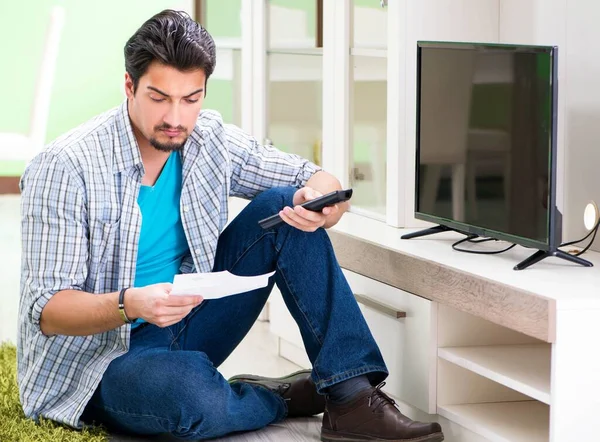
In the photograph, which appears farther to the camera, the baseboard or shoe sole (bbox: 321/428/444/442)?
the baseboard

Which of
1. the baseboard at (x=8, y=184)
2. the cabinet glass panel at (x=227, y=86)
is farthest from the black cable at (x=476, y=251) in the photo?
the baseboard at (x=8, y=184)

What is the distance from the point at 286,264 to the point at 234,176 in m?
0.24

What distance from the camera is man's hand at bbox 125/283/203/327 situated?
1.80m

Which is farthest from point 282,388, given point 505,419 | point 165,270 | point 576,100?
point 576,100

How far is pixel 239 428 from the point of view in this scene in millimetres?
2092

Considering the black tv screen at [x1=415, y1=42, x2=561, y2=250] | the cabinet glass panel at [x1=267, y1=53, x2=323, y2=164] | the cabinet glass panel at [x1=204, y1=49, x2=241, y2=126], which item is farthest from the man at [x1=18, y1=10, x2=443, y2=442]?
the cabinet glass panel at [x1=204, y1=49, x2=241, y2=126]

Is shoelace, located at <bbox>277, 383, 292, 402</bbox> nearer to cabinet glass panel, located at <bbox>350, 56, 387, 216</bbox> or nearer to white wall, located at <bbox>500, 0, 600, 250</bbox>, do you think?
cabinet glass panel, located at <bbox>350, 56, 387, 216</bbox>

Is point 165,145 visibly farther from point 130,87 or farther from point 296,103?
point 296,103

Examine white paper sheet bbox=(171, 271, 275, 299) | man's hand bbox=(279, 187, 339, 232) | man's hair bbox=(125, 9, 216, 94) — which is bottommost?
white paper sheet bbox=(171, 271, 275, 299)

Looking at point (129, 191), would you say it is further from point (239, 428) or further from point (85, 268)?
point (239, 428)

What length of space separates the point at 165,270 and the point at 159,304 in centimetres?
29

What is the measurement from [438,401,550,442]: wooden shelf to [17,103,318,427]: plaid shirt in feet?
1.84

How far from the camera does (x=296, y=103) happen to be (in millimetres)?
3160

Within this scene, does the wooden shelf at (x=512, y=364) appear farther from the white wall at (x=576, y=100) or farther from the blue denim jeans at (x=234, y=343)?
the white wall at (x=576, y=100)
